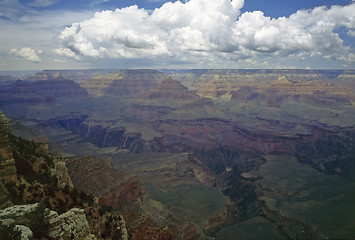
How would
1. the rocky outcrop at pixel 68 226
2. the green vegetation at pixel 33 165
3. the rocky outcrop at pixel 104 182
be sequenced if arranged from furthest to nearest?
the rocky outcrop at pixel 104 182
the green vegetation at pixel 33 165
the rocky outcrop at pixel 68 226

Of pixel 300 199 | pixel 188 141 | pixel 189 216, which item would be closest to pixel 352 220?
pixel 300 199

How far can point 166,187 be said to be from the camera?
91.3 meters

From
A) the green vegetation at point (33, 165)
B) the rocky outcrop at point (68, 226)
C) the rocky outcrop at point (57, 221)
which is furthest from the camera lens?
the green vegetation at point (33, 165)

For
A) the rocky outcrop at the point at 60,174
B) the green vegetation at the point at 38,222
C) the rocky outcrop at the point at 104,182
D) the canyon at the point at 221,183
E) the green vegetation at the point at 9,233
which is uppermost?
the green vegetation at the point at 9,233

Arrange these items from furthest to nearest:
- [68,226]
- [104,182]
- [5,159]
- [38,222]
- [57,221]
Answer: [104,182] → [5,159] → [68,226] → [57,221] → [38,222]

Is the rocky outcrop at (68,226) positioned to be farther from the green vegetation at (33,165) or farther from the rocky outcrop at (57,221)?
the green vegetation at (33,165)

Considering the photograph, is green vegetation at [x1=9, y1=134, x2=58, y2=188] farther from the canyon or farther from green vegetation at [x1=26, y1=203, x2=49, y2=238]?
green vegetation at [x1=26, y1=203, x2=49, y2=238]

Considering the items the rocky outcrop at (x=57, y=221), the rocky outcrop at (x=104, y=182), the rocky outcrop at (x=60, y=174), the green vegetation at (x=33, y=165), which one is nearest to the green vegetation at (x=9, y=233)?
the rocky outcrop at (x=57, y=221)

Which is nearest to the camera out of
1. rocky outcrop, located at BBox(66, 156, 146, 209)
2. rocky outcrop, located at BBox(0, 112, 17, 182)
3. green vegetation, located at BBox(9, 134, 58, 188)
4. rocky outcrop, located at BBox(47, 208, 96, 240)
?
rocky outcrop, located at BBox(47, 208, 96, 240)

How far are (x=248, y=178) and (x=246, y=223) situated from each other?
39.2 meters

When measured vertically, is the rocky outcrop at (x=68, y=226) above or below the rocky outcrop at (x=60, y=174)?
above

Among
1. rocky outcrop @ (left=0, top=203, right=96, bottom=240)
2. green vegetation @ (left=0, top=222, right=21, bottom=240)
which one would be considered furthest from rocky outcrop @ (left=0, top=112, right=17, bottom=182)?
green vegetation @ (left=0, top=222, right=21, bottom=240)

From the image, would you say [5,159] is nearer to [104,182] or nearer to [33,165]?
[33,165]

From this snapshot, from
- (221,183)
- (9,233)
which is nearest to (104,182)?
(9,233)
